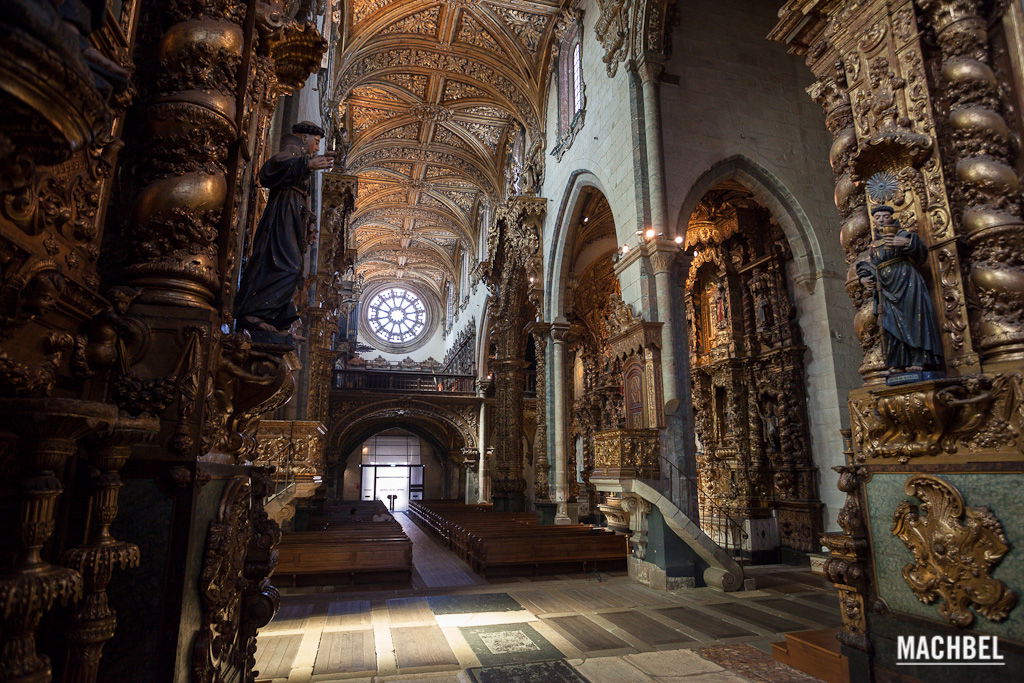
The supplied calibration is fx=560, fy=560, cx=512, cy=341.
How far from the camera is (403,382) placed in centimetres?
2180

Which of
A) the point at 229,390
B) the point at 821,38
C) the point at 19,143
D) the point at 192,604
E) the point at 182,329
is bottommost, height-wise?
the point at 192,604

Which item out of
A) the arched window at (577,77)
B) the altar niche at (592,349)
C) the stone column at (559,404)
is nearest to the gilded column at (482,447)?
the altar niche at (592,349)

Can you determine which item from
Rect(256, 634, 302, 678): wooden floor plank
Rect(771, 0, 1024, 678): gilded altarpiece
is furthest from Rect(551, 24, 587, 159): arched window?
Rect(256, 634, 302, 678): wooden floor plank

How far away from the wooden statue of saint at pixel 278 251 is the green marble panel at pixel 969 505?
403cm

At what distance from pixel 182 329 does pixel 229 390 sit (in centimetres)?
45

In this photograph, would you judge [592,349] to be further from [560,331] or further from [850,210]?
[850,210]

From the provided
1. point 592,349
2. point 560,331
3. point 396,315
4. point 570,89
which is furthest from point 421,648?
point 396,315

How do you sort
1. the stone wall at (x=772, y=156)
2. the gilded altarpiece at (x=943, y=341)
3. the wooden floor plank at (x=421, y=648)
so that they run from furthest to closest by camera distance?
1. the stone wall at (x=772, y=156)
2. the wooden floor plank at (x=421, y=648)
3. the gilded altarpiece at (x=943, y=341)

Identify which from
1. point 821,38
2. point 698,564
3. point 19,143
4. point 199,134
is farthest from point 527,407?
point 19,143

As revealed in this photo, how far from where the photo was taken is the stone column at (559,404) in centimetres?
1238

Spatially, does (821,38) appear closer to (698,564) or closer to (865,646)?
(865,646)

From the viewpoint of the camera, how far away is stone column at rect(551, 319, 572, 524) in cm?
1238

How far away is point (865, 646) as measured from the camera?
3.72 meters

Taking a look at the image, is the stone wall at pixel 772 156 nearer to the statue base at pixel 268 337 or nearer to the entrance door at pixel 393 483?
the statue base at pixel 268 337
